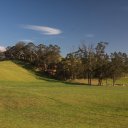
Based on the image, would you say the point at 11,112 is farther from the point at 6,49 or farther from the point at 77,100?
the point at 6,49

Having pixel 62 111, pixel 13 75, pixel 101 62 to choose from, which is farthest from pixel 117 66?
pixel 62 111

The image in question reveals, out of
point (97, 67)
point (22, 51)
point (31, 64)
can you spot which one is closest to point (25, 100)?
point (97, 67)

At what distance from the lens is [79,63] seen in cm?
12788

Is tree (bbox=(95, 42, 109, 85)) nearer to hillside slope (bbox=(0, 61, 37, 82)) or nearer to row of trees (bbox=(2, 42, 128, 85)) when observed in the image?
row of trees (bbox=(2, 42, 128, 85))

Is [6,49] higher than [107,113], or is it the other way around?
[6,49]

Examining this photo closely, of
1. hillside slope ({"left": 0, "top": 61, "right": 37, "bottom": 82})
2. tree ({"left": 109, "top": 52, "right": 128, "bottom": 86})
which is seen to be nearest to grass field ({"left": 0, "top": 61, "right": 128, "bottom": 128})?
hillside slope ({"left": 0, "top": 61, "right": 37, "bottom": 82})

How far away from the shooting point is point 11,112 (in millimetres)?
33781

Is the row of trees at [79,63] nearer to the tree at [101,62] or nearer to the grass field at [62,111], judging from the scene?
the tree at [101,62]

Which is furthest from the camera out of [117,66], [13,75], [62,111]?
[117,66]

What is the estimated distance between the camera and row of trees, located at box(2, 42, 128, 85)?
118188mm

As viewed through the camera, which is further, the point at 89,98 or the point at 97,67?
the point at 97,67

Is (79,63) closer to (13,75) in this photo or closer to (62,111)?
(13,75)

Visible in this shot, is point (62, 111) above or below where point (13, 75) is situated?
below

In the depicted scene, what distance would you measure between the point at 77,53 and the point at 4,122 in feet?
354
